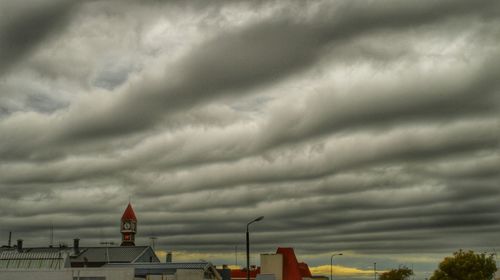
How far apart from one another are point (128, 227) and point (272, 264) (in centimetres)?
5721

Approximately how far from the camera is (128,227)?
5709 inches

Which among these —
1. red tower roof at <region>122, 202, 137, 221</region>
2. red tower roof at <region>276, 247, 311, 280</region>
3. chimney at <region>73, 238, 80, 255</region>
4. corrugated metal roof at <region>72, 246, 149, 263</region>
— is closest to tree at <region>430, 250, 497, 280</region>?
red tower roof at <region>276, 247, 311, 280</region>

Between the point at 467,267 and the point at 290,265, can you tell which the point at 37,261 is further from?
the point at 467,267

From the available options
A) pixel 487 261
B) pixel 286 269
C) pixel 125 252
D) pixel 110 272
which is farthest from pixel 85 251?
pixel 487 261

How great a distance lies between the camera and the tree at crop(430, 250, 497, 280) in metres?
91.1

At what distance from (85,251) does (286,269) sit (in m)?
43.4

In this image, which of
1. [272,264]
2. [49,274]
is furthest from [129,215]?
[49,274]

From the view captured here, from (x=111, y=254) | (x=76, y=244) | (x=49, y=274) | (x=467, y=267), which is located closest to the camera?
(x=49, y=274)

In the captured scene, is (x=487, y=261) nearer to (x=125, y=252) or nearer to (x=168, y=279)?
(x=168, y=279)

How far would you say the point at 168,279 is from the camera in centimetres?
6378

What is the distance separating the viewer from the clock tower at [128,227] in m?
144

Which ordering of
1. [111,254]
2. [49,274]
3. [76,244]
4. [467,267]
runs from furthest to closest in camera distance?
1. [76,244]
2. [111,254]
3. [467,267]
4. [49,274]

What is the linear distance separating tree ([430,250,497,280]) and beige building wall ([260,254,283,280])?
23921 millimetres

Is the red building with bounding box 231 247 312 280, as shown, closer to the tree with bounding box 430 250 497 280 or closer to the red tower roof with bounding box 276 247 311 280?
the red tower roof with bounding box 276 247 311 280
